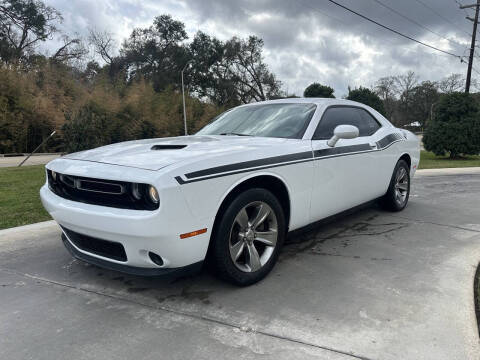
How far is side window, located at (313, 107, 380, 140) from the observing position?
11.2 feet

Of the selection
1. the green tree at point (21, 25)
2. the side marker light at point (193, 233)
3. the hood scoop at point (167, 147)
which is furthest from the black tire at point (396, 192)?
the green tree at point (21, 25)

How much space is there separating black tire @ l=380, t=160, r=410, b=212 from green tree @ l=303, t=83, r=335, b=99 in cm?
1333

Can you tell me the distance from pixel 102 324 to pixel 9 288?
3.56ft

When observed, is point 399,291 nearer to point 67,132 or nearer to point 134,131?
point 67,132

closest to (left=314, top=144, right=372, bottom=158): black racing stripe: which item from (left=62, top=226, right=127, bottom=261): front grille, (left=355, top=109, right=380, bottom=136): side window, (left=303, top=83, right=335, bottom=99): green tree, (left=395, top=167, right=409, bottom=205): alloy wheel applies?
(left=355, top=109, right=380, bottom=136): side window

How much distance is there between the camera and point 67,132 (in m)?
11.9

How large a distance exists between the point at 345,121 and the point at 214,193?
2088 mm

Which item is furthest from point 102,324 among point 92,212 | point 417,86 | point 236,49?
point 417,86

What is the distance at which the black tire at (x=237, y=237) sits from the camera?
8.00 ft

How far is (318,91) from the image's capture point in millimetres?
17766

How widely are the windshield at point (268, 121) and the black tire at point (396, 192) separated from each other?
5.71 feet

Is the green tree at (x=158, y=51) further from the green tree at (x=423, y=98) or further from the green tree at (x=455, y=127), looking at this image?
the green tree at (x=423, y=98)

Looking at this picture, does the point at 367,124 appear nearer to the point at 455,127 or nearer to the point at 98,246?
the point at 98,246

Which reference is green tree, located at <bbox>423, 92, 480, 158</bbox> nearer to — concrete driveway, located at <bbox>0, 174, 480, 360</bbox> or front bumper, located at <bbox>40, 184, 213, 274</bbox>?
concrete driveway, located at <bbox>0, 174, 480, 360</bbox>
